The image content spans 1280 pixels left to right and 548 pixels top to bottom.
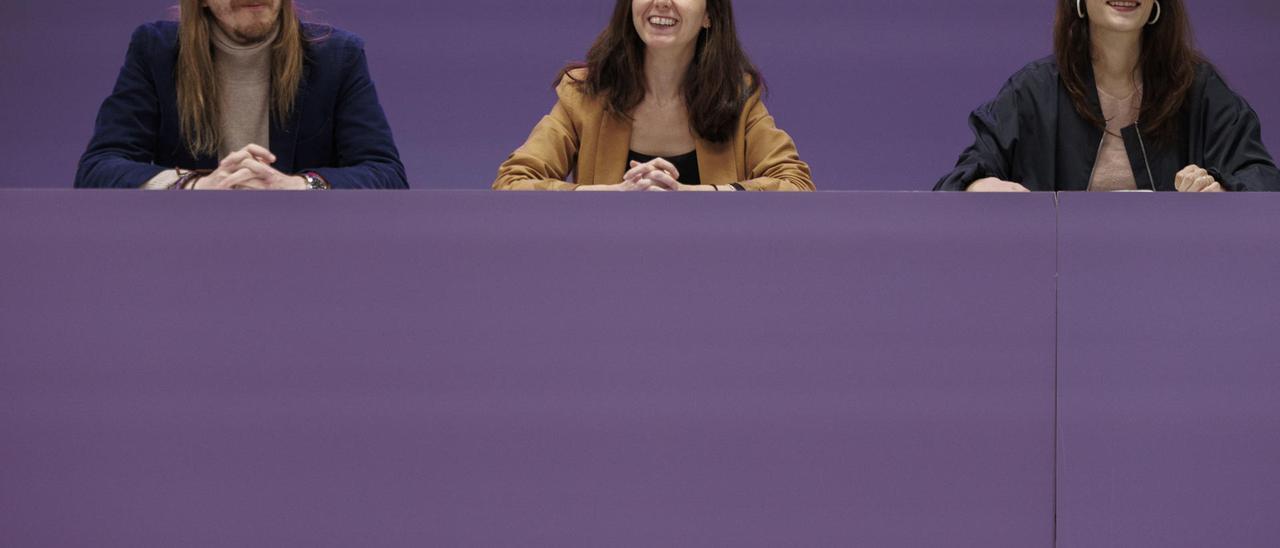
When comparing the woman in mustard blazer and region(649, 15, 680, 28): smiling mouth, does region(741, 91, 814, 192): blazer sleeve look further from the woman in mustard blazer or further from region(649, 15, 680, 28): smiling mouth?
region(649, 15, 680, 28): smiling mouth

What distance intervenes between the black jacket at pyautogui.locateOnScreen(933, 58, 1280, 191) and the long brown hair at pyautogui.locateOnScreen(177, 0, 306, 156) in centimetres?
91

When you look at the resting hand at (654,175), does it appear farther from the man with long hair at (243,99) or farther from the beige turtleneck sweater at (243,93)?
the beige turtleneck sweater at (243,93)

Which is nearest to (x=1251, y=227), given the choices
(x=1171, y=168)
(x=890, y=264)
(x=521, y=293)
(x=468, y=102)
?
(x=890, y=264)

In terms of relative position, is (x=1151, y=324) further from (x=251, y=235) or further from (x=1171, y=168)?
(x=251, y=235)

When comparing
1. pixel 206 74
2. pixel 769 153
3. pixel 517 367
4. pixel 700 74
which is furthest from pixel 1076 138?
pixel 206 74

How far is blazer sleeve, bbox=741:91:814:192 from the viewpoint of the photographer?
1.91 meters

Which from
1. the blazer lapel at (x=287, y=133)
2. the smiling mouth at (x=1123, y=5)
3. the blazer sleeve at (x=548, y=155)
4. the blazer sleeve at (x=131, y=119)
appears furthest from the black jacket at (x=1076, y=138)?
the blazer sleeve at (x=131, y=119)

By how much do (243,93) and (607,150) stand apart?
20.7 inches

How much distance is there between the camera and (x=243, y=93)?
73.7 inches

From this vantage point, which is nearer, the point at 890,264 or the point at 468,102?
the point at 890,264

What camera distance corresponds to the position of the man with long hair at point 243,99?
1821mm

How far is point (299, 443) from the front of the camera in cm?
139

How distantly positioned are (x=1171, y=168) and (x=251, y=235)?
1279mm

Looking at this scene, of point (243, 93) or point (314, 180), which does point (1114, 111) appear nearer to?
point (314, 180)
